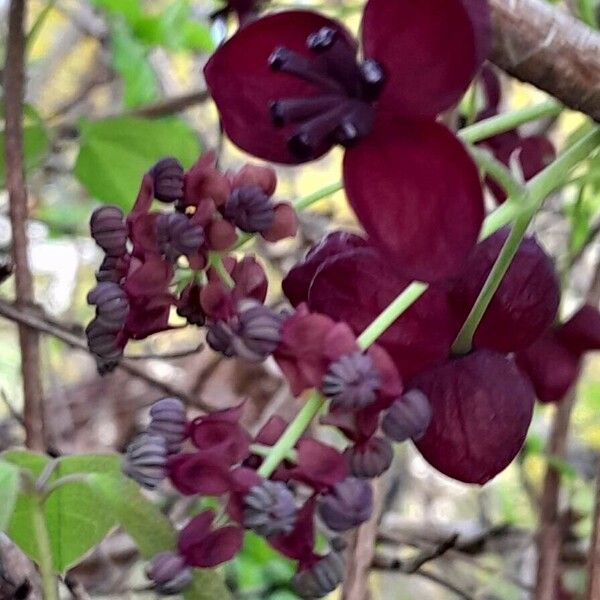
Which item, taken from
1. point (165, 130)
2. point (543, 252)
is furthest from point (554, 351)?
point (165, 130)

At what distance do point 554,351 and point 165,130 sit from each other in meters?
0.33

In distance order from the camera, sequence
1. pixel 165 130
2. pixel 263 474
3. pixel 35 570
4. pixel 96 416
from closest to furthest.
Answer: pixel 263 474, pixel 35 570, pixel 165 130, pixel 96 416

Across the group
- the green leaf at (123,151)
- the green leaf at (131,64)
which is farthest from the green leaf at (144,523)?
the green leaf at (131,64)

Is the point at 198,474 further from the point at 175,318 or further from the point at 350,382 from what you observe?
the point at 175,318

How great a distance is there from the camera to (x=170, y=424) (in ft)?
0.83

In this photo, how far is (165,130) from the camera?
64cm

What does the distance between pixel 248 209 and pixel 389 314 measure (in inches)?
1.8

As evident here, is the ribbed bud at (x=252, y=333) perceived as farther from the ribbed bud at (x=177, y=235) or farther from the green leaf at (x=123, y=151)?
the green leaf at (x=123, y=151)

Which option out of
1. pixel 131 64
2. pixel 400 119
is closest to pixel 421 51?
pixel 400 119

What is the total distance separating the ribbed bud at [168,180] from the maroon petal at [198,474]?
67 millimetres

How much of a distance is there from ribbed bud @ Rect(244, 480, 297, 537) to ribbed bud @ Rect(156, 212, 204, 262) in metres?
0.06

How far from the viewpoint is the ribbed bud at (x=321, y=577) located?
25cm

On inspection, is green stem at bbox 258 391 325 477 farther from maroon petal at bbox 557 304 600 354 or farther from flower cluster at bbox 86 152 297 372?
maroon petal at bbox 557 304 600 354

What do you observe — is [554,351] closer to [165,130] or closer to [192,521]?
[192,521]
